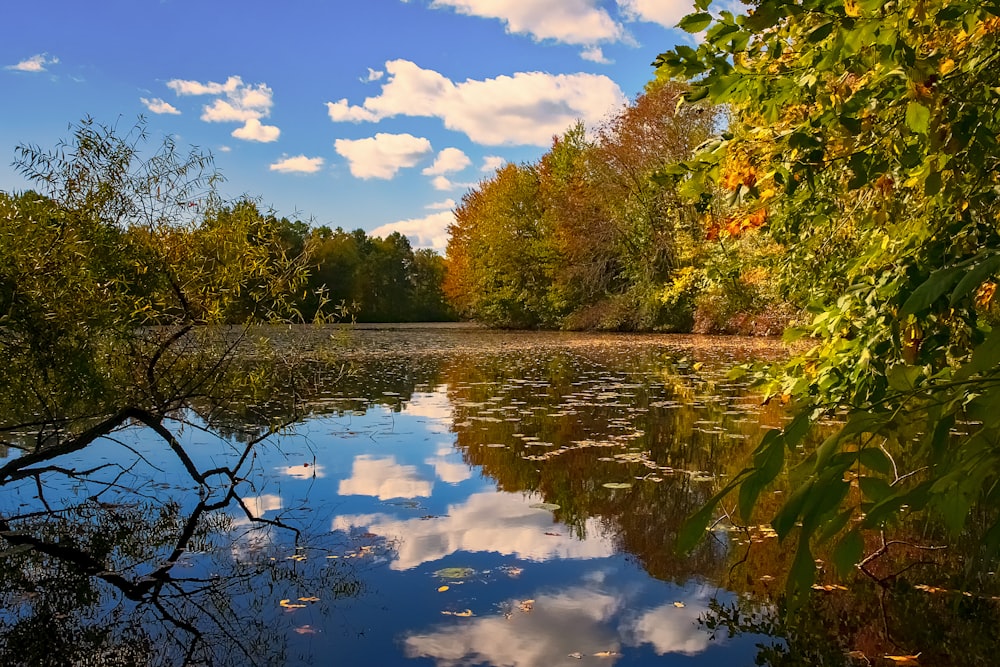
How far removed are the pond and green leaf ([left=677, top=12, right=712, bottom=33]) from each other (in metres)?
3.01

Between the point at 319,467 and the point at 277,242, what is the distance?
2673 mm

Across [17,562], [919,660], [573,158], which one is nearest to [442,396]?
[17,562]

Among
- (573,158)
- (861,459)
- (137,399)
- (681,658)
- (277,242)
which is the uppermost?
(573,158)

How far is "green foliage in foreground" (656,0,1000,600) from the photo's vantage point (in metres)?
0.95

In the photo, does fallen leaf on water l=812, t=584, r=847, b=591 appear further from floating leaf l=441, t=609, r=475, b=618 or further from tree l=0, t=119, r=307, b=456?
tree l=0, t=119, r=307, b=456

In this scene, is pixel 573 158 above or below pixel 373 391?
above

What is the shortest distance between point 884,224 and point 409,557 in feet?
12.2

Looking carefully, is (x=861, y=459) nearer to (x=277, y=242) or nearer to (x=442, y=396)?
(x=277, y=242)

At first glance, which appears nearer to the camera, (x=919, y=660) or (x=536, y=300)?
(x=919, y=660)

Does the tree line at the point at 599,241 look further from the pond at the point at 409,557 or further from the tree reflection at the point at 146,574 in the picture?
the tree reflection at the point at 146,574

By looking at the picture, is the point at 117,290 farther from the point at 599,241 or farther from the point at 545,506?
the point at 599,241

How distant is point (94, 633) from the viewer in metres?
3.80

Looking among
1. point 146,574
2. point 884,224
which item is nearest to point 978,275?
point 884,224

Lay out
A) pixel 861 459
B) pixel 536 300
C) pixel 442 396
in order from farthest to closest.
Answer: pixel 536 300
pixel 442 396
pixel 861 459
